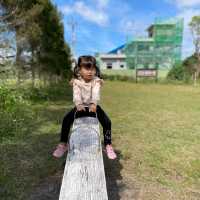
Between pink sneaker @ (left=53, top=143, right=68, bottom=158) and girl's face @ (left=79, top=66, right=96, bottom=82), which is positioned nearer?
girl's face @ (left=79, top=66, right=96, bottom=82)

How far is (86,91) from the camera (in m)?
3.51

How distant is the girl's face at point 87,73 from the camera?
3.48 m

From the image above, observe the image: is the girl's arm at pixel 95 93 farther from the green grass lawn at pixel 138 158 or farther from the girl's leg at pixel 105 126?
the green grass lawn at pixel 138 158

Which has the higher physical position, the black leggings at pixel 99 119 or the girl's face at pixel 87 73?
the girl's face at pixel 87 73

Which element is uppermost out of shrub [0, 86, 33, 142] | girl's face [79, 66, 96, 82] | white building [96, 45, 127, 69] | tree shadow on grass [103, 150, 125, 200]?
white building [96, 45, 127, 69]

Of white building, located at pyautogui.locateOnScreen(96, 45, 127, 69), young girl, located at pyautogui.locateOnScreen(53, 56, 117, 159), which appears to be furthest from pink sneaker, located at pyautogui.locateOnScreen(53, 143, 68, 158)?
white building, located at pyautogui.locateOnScreen(96, 45, 127, 69)

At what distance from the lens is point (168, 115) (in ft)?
26.2

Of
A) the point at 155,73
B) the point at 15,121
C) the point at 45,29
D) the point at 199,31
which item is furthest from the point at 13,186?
the point at 199,31

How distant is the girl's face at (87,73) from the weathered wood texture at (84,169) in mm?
734

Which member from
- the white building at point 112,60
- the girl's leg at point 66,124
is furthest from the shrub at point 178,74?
the girl's leg at point 66,124

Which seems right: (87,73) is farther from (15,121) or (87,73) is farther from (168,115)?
(168,115)

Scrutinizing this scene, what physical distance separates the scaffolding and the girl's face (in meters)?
38.4

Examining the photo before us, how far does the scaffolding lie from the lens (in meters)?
Answer: 41.9

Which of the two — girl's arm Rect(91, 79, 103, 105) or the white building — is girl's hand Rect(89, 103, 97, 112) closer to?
girl's arm Rect(91, 79, 103, 105)
